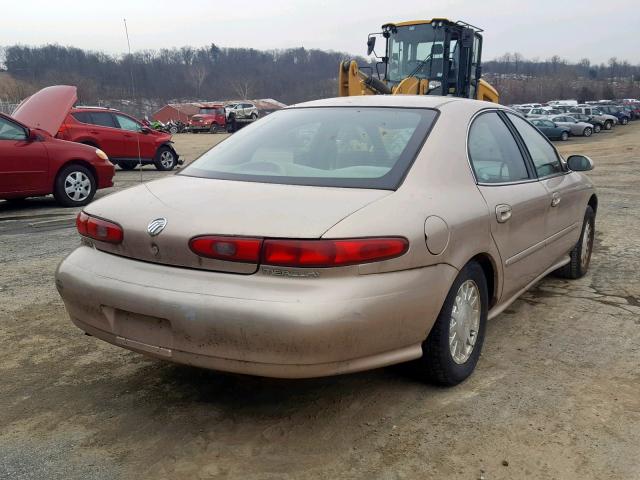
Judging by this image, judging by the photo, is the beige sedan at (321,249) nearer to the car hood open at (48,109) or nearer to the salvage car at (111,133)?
the car hood open at (48,109)

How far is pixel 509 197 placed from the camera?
11.2 ft

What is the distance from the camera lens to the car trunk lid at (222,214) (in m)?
2.41

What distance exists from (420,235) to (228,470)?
125 cm

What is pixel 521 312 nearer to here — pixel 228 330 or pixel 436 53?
pixel 228 330

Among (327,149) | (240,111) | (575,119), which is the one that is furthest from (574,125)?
(327,149)

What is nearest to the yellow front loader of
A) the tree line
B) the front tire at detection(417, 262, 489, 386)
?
the front tire at detection(417, 262, 489, 386)

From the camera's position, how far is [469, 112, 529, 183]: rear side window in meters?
3.32

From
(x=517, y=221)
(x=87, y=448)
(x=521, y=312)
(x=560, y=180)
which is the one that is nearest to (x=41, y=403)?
(x=87, y=448)

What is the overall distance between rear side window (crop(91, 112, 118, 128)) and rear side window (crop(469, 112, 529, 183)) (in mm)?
12450

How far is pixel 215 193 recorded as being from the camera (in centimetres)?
277

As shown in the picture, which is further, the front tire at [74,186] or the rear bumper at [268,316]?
the front tire at [74,186]

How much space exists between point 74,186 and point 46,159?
63 cm

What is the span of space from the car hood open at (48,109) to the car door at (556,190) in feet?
25.4

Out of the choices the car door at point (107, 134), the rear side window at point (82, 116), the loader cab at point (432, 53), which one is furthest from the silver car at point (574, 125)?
the rear side window at point (82, 116)
